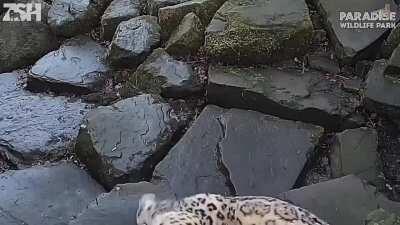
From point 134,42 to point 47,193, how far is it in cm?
150

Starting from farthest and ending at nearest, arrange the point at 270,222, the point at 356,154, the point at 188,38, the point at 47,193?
1. the point at 188,38
2. the point at 47,193
3. the point at 356,154
4. the point at 270,222

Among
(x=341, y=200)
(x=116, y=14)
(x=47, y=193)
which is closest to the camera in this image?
(x=341, y=200)

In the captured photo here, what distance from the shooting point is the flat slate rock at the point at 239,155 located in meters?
4.20

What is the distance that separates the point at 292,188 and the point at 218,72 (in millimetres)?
1049

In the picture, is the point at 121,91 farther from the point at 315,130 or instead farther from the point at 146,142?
the point at 315,130

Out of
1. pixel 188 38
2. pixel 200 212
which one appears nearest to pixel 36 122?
pixel 188 38

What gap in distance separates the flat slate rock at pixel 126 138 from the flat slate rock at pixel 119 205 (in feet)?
0.90

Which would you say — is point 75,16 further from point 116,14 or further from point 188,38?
point 188,38

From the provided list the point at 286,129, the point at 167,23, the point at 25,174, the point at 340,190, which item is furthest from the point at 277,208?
the point at 167,23

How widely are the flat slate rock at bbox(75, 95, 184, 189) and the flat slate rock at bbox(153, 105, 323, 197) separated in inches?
5.2

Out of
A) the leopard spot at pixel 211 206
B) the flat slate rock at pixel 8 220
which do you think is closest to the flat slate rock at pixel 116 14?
the flat slate rock at pixel 8 220

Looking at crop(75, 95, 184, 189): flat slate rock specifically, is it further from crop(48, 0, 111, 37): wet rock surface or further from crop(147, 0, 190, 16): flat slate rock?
crop(48, 0, 111, 37): wet rock surface

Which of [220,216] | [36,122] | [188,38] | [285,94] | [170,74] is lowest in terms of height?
[36,122]

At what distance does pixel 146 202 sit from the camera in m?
3.71
